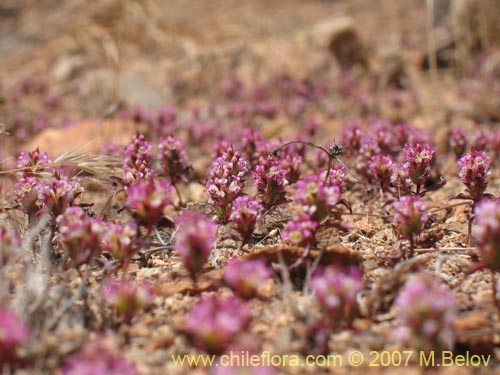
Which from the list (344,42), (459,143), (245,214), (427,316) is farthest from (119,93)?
(427,316)

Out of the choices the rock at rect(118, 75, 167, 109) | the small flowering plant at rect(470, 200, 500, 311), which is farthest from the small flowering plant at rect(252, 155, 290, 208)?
the rock at rect(118, 75, 167, 109)

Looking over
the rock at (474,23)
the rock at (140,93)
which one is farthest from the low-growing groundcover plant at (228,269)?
the rock at (474,23)

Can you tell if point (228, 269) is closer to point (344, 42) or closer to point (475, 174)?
point (475, 174)

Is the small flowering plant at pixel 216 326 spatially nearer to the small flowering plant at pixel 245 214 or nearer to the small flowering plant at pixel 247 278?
the small flowering plant at pixel 247 278

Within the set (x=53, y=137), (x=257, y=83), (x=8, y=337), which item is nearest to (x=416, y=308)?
(x=8, y=337)

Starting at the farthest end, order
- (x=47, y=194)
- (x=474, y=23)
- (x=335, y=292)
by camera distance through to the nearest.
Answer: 1. (x=474, y=23)
2. (x=47, y=194)
3. (x=335, y=292)
